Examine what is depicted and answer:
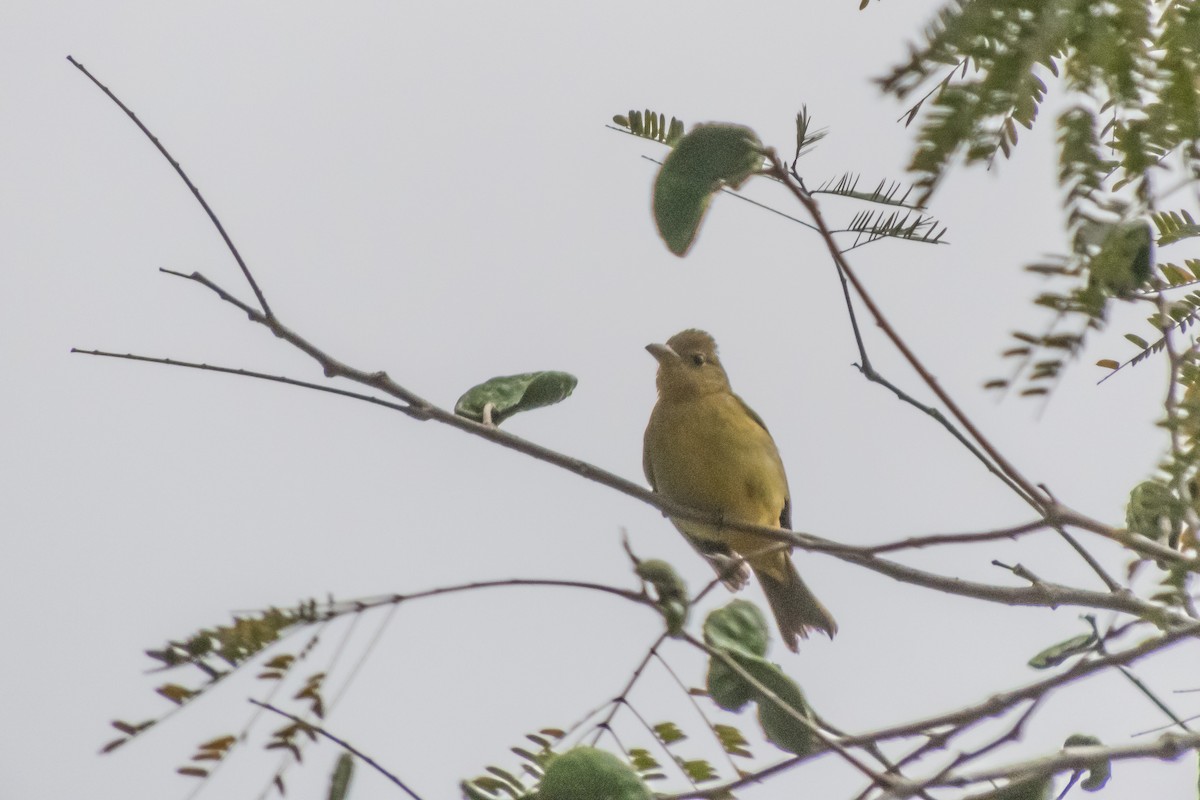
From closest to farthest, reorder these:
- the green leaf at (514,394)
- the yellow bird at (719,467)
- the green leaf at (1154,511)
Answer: the green leaf at (1154,511) < the green leaf at (514,394) < the yellow bird at (719,467)

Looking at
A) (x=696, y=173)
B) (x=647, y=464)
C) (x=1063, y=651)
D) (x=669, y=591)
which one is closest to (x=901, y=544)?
(x=669, y=591)

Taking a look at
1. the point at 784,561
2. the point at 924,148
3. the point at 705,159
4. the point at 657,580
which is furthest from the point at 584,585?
the point at 784,561

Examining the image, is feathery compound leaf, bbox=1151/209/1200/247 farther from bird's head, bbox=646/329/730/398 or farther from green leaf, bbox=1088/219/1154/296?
bird's head, bbox=646/329/730/398

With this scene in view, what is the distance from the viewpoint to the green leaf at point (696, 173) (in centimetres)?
267

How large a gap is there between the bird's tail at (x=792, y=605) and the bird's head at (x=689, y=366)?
0.88 meters

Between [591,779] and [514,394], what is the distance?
44.4 inches

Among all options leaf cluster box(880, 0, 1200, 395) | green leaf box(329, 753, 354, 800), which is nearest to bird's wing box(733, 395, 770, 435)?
green leaf box(329, 753, 354, 800)

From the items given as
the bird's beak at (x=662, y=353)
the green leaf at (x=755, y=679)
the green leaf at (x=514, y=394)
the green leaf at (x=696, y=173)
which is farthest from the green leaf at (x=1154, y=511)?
the bird's beak at (x=662, y=353)

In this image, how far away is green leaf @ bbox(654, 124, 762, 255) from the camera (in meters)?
2.67

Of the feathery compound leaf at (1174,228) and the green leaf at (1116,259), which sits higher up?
the feathery compound leaf at (1174,228)

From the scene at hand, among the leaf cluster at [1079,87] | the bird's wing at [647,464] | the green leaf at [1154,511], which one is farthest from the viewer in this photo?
the bird's wing at [647,464]

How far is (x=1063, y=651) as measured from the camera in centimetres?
293

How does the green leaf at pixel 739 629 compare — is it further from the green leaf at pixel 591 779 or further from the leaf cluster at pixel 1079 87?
the leaf cluster at pixel 1079 87

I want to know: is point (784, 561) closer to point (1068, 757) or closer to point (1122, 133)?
point (1068, 757)
